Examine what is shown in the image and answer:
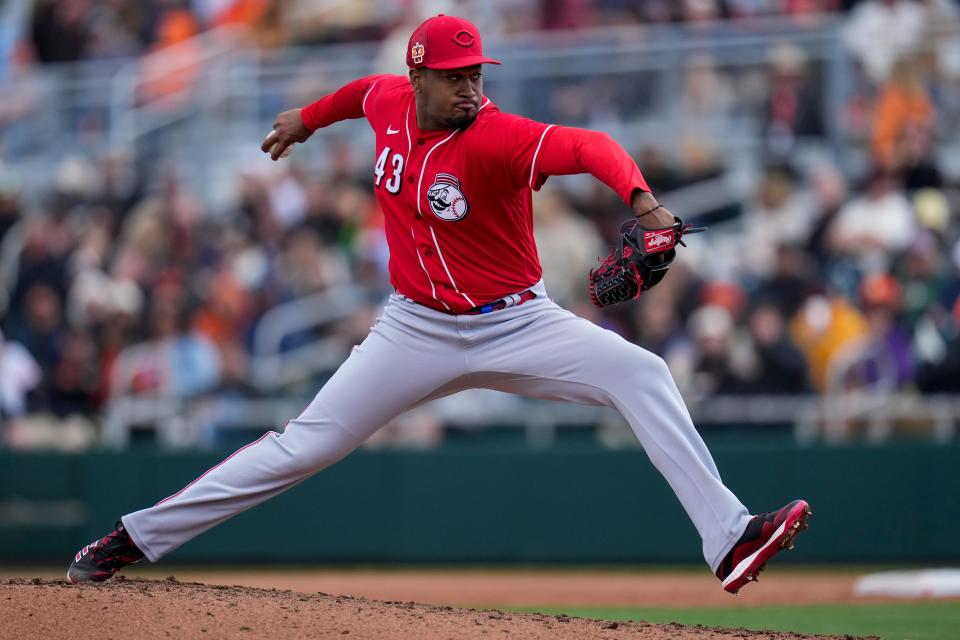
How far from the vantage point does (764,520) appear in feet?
17.0

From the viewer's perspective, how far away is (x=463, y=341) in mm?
5457

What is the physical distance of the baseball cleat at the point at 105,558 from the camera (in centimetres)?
566

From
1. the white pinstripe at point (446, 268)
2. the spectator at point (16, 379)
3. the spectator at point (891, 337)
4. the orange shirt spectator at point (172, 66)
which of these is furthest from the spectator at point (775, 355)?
the orange shirt spectator at point (172, 66)

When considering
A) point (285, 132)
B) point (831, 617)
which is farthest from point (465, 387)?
point (831, 617)

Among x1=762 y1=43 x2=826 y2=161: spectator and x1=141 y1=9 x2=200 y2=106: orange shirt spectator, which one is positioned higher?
x1=141 y1=9 x2=200 y2=106: orange shirt spectator

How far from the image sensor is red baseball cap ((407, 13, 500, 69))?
17.2 feet

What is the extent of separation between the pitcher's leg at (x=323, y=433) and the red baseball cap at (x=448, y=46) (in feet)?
3.32

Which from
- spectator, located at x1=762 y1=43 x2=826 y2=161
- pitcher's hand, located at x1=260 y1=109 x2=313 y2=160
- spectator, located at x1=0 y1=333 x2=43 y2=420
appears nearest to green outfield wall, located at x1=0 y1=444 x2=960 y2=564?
spectator, located at x1=0 y1=333 x2=43 y2=420

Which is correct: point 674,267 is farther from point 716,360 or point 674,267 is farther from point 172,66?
point 172,66

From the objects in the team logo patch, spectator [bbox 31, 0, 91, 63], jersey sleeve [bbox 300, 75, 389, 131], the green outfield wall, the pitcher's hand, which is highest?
spectator [bbox 31, 0, 91, 63]

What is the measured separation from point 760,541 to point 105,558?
261 centimetres

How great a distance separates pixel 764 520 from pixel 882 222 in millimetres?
6113

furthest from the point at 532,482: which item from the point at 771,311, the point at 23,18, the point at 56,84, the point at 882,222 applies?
the point at 23,18

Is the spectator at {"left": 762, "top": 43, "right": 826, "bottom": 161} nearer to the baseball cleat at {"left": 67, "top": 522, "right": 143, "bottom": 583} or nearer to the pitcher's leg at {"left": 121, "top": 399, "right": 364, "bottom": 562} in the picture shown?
the pitcher's leg at {"left": 121, "top": 399, "right": 364, "bottom": 562}
